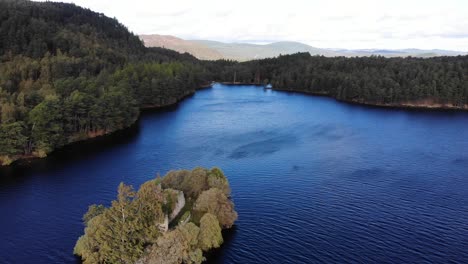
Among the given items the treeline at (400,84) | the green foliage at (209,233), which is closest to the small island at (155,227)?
the green foliage at (209,233)

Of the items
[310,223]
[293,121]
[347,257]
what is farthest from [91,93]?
[347,257]

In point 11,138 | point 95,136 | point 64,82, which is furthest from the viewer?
point 64,82

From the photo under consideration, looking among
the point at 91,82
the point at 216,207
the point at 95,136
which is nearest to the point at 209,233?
the point at 216,207

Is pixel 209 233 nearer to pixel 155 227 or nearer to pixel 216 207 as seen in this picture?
pixel 216 207

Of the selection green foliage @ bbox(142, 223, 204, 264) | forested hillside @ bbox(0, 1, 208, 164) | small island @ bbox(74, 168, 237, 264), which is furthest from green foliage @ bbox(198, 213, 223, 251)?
forested hillside @ bbox(0, 1, 208, 164)

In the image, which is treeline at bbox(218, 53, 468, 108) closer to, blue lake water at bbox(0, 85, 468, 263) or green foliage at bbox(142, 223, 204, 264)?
blue lake water at bbox(0, 85, 468, 263)

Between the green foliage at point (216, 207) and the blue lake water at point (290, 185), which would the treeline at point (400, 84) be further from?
the green foliage at point (216, 207)
